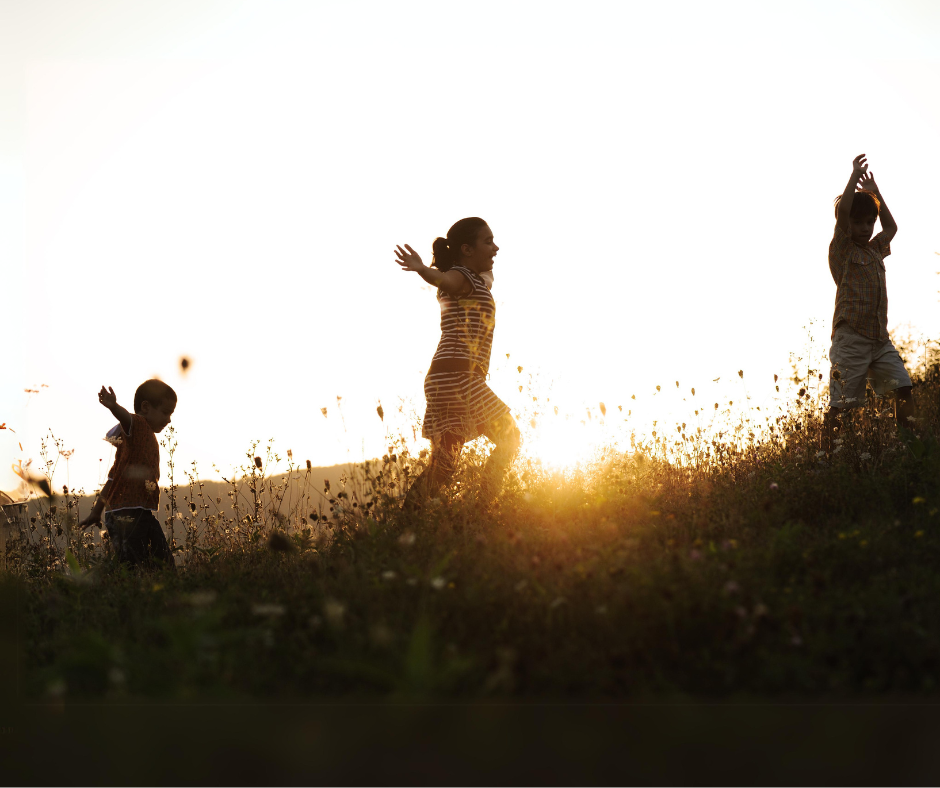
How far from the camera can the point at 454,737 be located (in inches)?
83.5

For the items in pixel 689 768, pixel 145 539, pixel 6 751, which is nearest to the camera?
pixel 689 768

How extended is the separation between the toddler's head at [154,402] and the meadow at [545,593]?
3.43ft

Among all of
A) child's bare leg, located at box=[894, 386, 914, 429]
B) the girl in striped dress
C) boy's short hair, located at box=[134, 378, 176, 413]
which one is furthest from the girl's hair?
child's bare leg, located at box=[894, 386, 914, 429]

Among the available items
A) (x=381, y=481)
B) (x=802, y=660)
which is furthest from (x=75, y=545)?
(x=802, y=660)

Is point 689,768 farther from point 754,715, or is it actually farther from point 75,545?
point 75,545

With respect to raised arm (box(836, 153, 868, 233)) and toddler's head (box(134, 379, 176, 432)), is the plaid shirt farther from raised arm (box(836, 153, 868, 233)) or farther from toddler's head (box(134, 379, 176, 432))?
toddler's head (box(134, 379, 176, 432))

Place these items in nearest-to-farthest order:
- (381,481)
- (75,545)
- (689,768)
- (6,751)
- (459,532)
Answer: (689,768), (6,751), (459,532), (381,481), (75,545)

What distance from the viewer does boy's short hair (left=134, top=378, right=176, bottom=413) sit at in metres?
5.61

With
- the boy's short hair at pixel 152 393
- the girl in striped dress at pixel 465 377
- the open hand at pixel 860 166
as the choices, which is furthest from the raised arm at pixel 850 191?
the boy's short hair at pixel 152 393

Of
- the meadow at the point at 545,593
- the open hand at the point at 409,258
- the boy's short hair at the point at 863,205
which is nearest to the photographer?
the meadow at the point at 545,593

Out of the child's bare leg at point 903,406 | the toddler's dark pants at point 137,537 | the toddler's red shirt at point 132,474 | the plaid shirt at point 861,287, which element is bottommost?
the toddler's dark pants at point 137,537

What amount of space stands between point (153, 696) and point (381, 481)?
7.28ft

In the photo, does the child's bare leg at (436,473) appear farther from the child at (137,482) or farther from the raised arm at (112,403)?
the raised arm at (112,403)

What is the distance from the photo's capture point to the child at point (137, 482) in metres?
5.18
